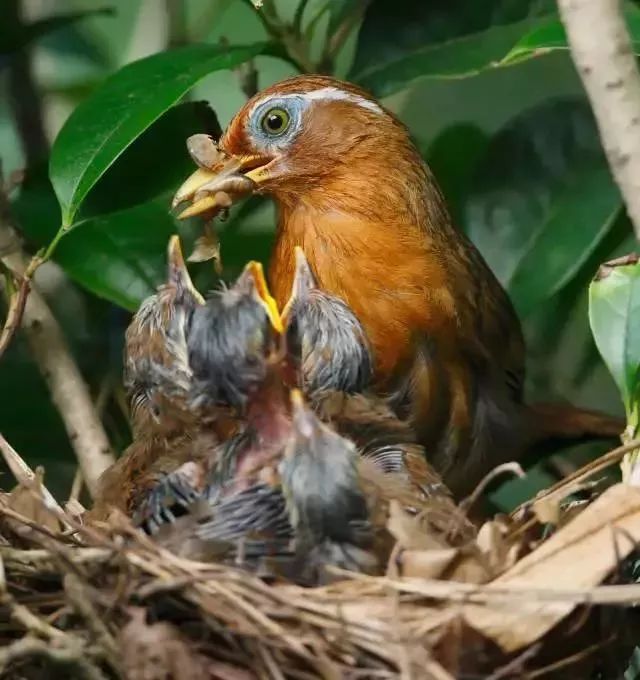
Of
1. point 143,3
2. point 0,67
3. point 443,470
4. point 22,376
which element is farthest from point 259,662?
point 143,3

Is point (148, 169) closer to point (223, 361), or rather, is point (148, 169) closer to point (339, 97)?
point (339, 97)

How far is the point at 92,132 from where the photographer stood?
1498mm

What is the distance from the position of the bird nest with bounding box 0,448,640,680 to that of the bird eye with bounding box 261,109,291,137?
29.7 inches

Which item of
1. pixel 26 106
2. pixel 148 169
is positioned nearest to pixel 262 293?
pixel 148 169

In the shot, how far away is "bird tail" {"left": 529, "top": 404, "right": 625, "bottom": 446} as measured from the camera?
6.14 ft

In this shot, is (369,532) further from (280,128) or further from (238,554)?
(280,128)

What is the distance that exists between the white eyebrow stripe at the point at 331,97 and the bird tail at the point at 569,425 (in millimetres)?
567

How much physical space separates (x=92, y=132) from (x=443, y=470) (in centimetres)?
70

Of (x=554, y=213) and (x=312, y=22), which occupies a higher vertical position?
(x=312, y=22)

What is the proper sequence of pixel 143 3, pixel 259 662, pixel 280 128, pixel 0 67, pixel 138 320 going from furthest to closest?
pixel 143 3, pixel 0 67, pixel 280 128, pixel 138 320, pixel 259 662

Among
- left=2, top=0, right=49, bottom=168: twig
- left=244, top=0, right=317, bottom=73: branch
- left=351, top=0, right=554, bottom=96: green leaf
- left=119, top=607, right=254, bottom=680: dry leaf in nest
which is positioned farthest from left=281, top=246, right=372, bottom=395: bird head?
left=2, top=0, right=49, bottom=168: twig

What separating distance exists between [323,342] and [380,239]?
0.43m

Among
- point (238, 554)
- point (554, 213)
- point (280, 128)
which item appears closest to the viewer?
point (238, 554)

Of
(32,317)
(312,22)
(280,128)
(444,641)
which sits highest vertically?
(312,22)
